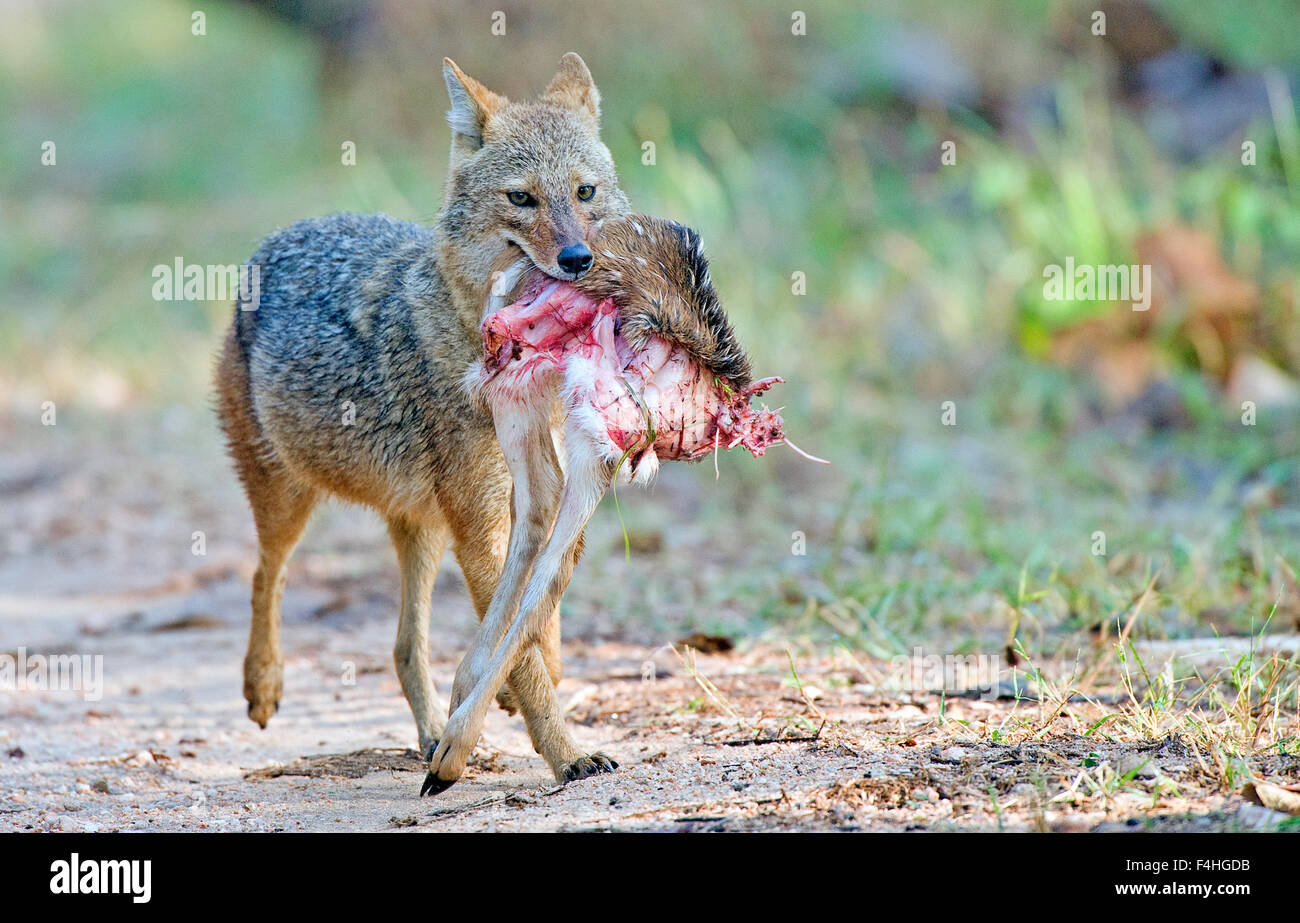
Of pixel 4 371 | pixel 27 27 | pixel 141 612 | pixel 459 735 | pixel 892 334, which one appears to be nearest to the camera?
pixel 459 735

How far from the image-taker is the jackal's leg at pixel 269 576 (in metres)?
5.07

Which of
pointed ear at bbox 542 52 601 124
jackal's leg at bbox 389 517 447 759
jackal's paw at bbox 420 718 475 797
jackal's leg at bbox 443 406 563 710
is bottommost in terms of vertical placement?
jackal's paw at bbox 420 718 475 797

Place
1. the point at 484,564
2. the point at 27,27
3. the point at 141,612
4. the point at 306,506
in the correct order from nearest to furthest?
1. the point at 484,564
2. the point at 306,506
3. the point at 141,612
4. the point at 27,27

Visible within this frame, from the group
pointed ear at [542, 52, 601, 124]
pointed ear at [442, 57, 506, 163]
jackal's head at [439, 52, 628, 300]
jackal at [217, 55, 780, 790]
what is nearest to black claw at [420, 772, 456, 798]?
jackal at [217, 55, 780, 790]

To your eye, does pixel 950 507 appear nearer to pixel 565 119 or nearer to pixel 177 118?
pixel 565 119

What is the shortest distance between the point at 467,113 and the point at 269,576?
199 cm

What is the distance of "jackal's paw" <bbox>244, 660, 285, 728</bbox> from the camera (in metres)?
5.05

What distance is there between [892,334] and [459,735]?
20.3 ft

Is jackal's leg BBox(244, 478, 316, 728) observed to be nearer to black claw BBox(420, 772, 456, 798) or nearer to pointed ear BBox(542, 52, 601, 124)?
black claw BBox(420, 772, 456, 798)

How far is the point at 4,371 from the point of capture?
1015cm

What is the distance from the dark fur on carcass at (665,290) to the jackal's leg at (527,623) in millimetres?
416

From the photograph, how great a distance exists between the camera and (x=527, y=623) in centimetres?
368

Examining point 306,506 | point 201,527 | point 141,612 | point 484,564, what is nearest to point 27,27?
point 201,527

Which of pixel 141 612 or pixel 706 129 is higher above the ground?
pixel 706 129
